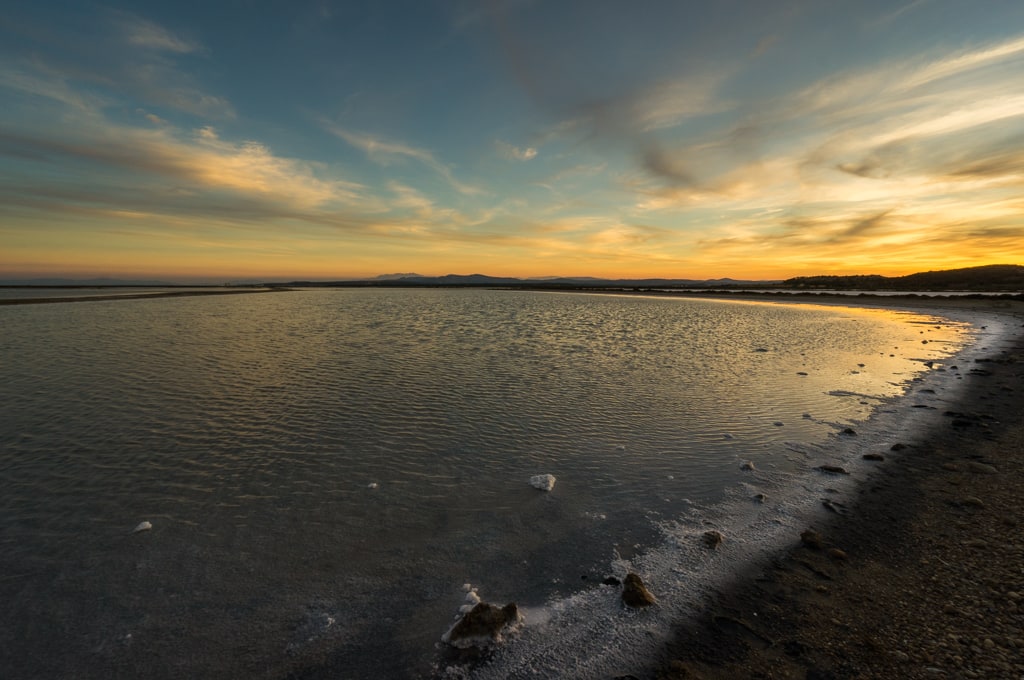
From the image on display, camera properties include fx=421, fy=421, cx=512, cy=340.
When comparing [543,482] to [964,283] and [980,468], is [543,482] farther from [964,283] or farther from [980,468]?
[964,283]

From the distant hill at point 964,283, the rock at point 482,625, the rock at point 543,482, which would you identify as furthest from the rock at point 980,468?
the distant hill at point 964,283

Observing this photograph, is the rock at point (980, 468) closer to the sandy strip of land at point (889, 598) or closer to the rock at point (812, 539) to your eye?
the sandy strip of land at point (889, 598)

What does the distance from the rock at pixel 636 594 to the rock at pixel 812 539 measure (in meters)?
3.48

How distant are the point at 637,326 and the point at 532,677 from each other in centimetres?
4302

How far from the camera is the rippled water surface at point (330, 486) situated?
19.1 feet

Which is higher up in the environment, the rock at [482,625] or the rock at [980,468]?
the rock at [980,468]

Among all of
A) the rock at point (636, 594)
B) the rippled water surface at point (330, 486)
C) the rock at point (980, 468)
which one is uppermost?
the rock at point (980, 468)

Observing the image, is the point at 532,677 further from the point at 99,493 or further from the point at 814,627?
the point at 99,493

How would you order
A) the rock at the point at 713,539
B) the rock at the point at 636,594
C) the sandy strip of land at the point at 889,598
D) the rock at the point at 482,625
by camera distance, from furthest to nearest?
the rock at the point at 713,539 → the rock at the point at 636,594 → the rock at the point at 482,625 → the sandy strip of land at the point at 889,598

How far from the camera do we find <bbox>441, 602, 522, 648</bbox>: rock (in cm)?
556

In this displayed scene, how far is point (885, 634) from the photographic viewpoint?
17.8 feet

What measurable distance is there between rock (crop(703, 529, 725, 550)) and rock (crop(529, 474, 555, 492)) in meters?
3.42

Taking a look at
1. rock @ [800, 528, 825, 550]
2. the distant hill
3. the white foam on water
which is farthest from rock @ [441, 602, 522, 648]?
the distant hill

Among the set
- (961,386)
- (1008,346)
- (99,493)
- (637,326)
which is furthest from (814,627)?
(637,326)
